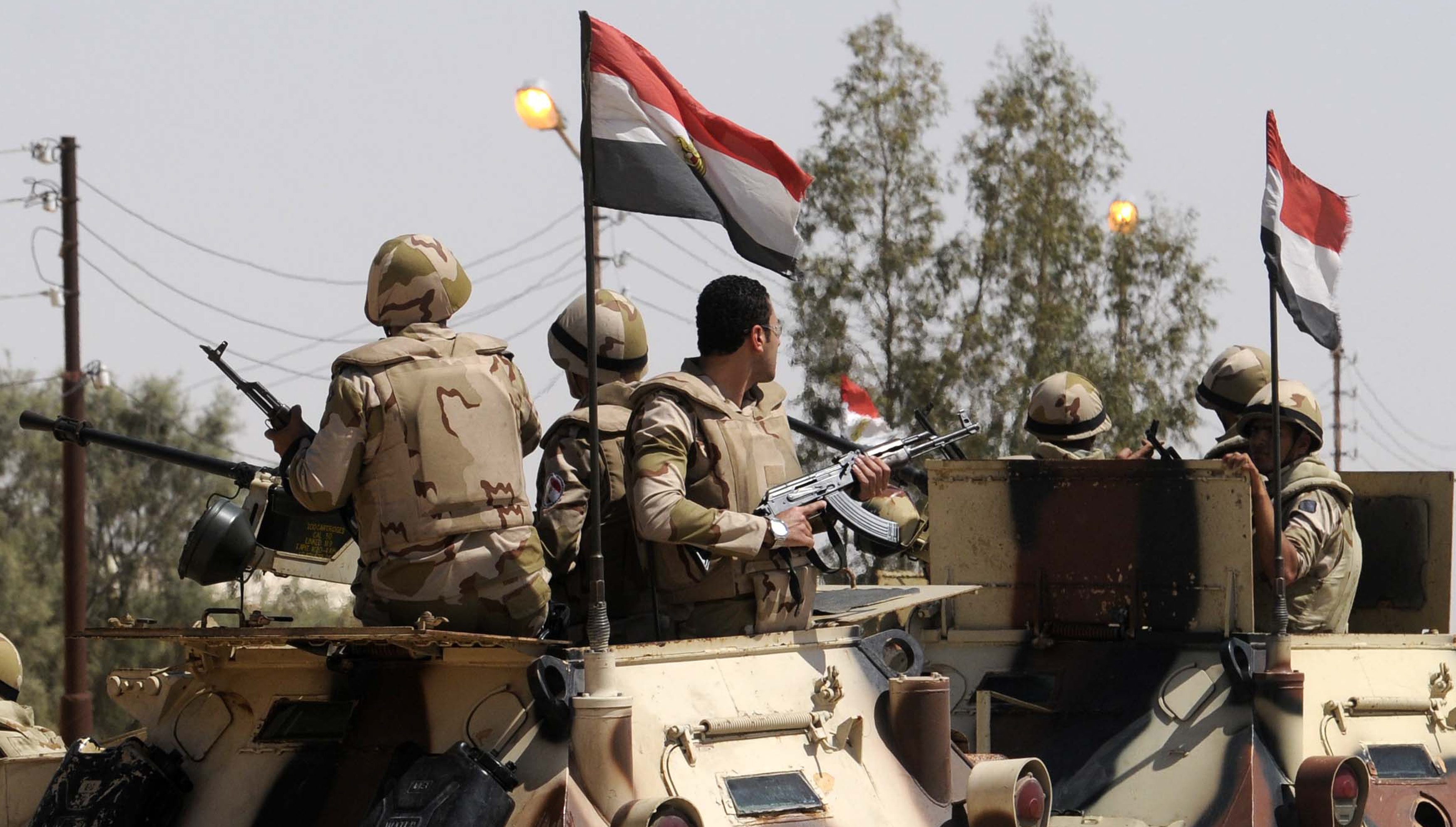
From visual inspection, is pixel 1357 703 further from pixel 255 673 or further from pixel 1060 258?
pixel 1060 258

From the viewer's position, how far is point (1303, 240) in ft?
31.2

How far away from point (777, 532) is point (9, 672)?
194 inches

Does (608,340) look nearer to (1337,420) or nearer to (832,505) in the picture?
(832,505)

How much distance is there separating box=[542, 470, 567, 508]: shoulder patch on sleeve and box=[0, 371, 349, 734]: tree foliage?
23.3 m

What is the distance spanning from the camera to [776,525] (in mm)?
6957

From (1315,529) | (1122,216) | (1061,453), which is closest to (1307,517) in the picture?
(1315,529)

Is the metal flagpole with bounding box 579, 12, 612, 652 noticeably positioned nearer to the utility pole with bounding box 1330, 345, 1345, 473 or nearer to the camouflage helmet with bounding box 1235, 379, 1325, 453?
the camouflage helmet with bounding box 1235, 379, 1325, 453

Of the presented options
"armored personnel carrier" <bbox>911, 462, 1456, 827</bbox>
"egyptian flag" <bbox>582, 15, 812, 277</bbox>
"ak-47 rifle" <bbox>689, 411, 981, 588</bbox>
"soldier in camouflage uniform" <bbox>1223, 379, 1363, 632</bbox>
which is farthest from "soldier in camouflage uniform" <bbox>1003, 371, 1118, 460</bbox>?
"egyptian flag" <bbox>582, 15, 812, 277</bbox>

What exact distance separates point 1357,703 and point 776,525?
9.77ft

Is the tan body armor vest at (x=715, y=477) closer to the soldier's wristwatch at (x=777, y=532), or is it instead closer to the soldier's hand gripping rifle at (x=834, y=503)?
the soldier's hand gripping rifle at (x=834, y=503)

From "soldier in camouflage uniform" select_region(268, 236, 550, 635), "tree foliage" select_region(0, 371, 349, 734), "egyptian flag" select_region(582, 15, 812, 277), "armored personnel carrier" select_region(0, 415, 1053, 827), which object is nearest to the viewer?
"armored personnel carrier" select_region(0, 415, 1053, 827)

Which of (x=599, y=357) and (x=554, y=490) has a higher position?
(x=599, y=357)

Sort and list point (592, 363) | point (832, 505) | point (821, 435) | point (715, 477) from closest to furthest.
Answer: point (592, 363), point (715, 477), point (832, 505), point (821, 435)

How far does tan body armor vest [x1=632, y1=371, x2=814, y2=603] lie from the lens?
23.1ft
